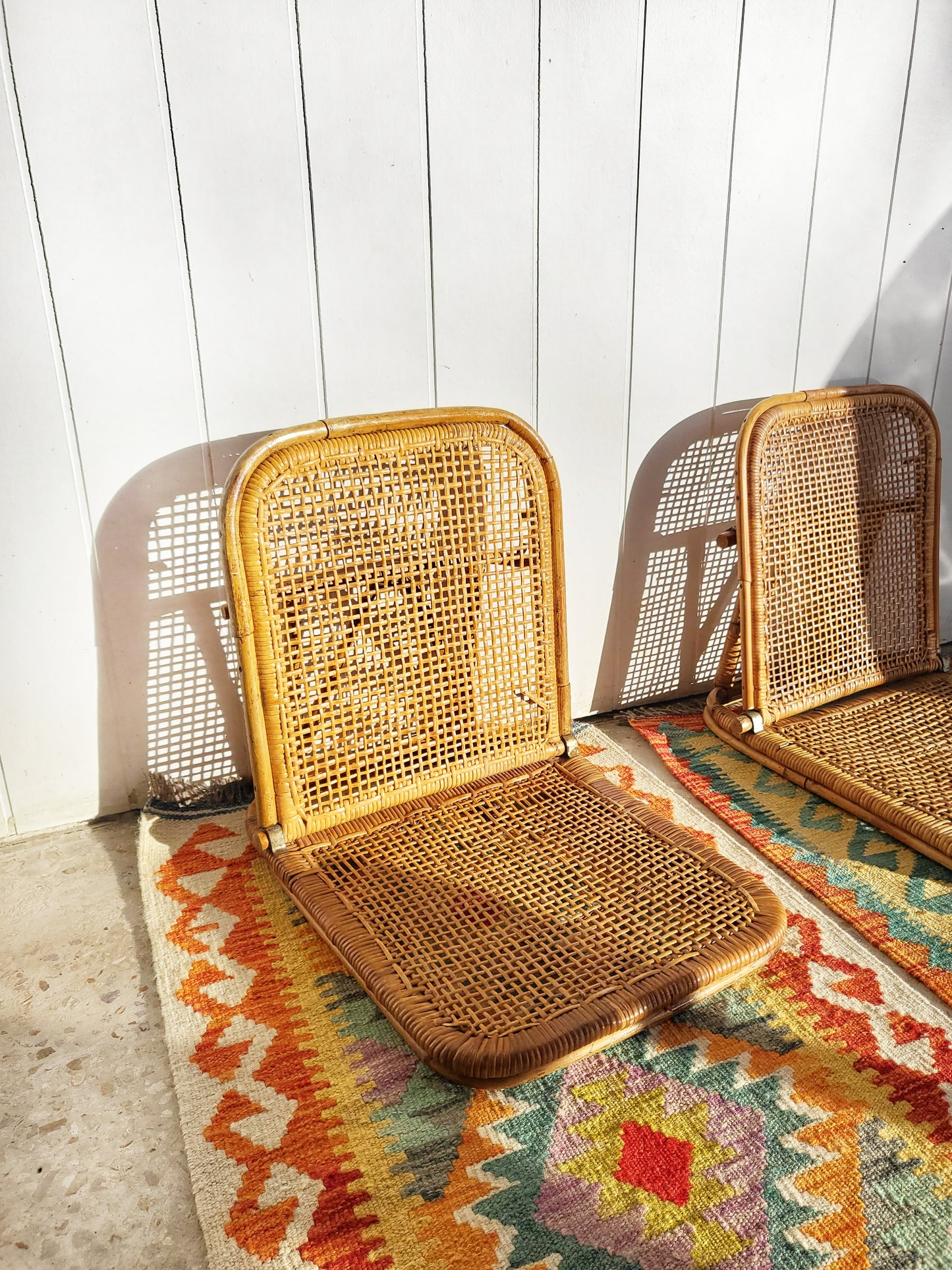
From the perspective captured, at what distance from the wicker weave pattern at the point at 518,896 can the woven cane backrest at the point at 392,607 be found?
0.30 feet

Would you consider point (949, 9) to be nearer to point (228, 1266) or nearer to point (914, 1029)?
point (914, 1029)

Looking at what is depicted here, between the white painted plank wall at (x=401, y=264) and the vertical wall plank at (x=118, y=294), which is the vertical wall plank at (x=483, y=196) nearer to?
the white painted plank wall at (x=401, y=264)

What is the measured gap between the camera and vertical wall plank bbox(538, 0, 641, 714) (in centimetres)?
164

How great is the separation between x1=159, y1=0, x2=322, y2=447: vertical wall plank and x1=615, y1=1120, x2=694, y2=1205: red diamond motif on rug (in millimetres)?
1193

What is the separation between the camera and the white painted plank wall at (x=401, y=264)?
1433mm

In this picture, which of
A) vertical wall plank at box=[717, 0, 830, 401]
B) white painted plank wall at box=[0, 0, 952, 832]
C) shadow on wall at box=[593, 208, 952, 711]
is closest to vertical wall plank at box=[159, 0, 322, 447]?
white painted plank wall at box=[0, 0, 952, 832]

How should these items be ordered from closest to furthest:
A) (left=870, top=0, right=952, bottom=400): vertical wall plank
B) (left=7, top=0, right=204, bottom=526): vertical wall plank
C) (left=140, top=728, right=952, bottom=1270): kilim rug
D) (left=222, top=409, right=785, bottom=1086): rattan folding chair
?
(left=140, top=728, right=952, bottom=1270): kilim rug, (left=222, top=409, right=785, bottom=1086): rattan folding chair, (left=7, top=0, right=204, bottom=526): vertical wall plank, (left=870, top=0, right=952, bottom=400): vertical wall plank

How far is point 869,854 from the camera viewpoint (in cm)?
160

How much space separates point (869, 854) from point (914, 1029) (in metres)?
0.39

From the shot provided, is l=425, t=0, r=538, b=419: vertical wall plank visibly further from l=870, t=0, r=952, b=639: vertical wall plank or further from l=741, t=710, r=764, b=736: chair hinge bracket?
l=870, t=0, r=952, b=639: vertical wall plank

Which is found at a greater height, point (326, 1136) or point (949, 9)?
point (949, 9)

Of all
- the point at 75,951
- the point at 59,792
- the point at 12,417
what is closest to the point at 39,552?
the point at 12,417

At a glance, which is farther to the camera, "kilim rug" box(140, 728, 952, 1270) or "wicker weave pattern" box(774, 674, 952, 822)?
"wicker weave pattern" box(774, 674, 952, 822)

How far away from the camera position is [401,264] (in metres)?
1.62
